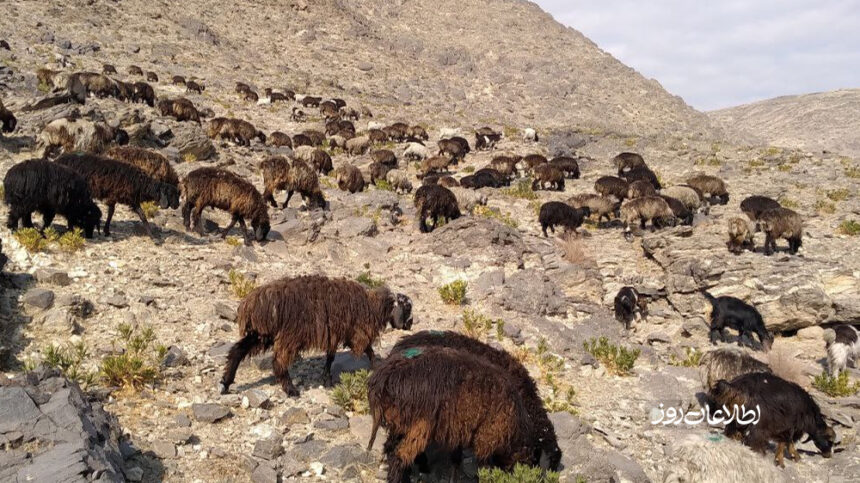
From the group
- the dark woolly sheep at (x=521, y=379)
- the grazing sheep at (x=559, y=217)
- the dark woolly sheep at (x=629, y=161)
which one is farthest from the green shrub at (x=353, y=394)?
the dark woolly sheep at (x=629, y=161)

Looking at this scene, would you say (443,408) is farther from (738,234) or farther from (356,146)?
(356,146)

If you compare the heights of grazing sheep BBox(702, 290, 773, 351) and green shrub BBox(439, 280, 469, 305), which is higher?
grazing sheep BBox(702, 290, 773, 351)

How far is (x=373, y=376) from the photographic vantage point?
5.12 meters

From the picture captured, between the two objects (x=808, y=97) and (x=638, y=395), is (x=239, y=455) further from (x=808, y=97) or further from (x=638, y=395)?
(x=808, y=97)

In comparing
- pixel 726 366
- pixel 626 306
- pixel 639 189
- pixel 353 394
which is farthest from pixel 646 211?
pixel 353 394

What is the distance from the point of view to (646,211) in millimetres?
17766

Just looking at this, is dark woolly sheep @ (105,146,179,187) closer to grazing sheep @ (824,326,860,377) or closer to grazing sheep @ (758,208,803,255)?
grazing sheep @ (824,326,860,377)

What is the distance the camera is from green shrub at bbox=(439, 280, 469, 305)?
1130 cm

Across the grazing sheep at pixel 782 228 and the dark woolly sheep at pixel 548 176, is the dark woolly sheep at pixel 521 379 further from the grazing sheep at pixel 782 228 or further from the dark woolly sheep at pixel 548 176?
the dark woolly sheep at pixel 548 176

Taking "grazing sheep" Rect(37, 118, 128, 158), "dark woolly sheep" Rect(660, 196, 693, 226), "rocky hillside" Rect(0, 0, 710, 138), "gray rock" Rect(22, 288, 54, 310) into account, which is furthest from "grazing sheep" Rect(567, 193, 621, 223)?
"rocky hillside" Rect(0, 0, 710, 138)

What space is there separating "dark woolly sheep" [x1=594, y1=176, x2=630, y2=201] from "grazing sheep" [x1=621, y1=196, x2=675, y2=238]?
120 inches

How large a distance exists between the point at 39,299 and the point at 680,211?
18.6m

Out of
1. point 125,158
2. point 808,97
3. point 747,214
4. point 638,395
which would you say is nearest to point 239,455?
point 638,395

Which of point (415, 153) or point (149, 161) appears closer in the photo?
point (149, 161)
